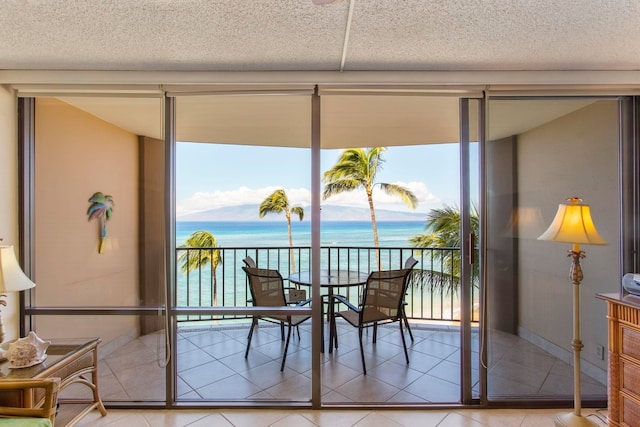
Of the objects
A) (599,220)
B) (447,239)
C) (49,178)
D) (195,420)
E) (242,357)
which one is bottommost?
(195,420)

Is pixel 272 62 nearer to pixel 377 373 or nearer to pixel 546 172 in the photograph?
pixel 546 172

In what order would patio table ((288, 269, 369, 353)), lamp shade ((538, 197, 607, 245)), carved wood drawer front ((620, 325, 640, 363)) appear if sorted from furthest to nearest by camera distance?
patio table ((288, 269, 369, 353)) < lamp shade ((538, 197, 607, 245)) < carved wood drawer front ((620, 325, 640, 363))

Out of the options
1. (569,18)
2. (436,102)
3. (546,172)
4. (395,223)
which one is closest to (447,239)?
(395,223)

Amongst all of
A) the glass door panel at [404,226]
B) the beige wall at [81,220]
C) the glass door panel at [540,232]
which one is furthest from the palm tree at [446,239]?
the beige wall at [81,220]

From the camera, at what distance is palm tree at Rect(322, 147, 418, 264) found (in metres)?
2.80

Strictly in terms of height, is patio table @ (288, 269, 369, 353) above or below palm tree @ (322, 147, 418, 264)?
below

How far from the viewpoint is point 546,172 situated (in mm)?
2293

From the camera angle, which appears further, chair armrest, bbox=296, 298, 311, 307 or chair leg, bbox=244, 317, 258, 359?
chair leg, bbox=244, 317, 258, 359

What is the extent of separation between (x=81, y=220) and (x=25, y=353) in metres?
0.99

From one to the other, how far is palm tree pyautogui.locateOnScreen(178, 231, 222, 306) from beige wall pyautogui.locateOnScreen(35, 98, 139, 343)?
39cm

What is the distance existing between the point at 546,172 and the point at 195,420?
310cm

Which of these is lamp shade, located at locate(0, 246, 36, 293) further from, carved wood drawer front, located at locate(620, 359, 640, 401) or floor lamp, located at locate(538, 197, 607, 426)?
carved wood drawer front, located at locate(620, 359, 640, 401)

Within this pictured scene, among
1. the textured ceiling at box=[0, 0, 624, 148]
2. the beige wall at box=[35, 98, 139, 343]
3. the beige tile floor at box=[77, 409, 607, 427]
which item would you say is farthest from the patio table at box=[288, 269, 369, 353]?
the beige wall at box=[35, 98, 139, 343]

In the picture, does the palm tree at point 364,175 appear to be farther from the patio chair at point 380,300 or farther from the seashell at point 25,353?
the seashell at point 25,353
